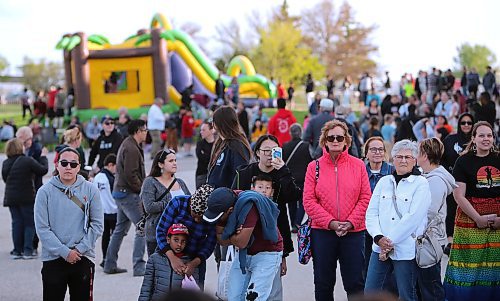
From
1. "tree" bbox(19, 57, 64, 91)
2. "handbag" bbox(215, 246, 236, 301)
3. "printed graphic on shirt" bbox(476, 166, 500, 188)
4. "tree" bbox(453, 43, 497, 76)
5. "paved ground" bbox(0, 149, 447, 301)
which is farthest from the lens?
"tree" bbox(453, 43, 497, 76)

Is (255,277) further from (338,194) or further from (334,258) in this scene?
(338,194)

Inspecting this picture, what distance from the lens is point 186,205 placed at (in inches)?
210

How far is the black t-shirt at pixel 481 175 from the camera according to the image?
254 inches

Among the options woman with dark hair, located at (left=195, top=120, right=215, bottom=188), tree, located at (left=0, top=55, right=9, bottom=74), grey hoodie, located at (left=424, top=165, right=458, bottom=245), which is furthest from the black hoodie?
tree, located at (left=0, top=55, right=9, bottom=74)

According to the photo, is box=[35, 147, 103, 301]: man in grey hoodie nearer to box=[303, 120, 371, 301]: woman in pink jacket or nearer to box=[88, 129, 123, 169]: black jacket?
box=[303, 120, 371, 301]: woman in pink jacket

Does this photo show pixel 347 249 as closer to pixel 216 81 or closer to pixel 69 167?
pixel 69 167

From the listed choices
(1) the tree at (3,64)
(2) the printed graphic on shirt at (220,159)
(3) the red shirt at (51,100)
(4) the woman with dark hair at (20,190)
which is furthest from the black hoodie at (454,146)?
(1) the tree at (3,64)

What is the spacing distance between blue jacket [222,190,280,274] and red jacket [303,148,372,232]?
2.03 ft

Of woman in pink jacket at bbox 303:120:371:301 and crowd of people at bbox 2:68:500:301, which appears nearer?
crowd of people at bbox 2:68:500:301

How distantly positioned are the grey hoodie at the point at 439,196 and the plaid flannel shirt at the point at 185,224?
1.85m

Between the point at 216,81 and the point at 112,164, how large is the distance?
64.8ft

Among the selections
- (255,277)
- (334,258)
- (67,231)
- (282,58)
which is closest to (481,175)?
(334,258)

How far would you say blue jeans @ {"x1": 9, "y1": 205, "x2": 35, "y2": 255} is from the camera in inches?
372

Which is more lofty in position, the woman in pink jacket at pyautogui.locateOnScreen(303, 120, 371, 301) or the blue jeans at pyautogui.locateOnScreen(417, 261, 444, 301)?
the woman in pink jacket at pyautogui.locateOnScreen(303, 120, 371, 301)
